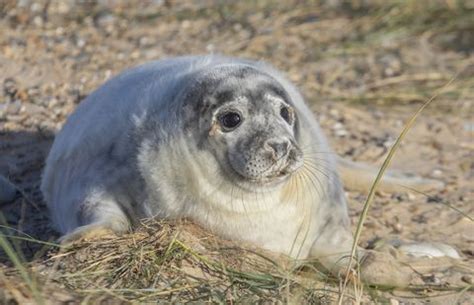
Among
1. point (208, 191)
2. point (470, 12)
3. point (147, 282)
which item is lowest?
point (147, 282)

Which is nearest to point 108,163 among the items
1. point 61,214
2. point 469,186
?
point 61,214

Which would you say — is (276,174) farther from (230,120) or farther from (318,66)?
(318,66)

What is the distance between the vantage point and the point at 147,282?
3.84 m

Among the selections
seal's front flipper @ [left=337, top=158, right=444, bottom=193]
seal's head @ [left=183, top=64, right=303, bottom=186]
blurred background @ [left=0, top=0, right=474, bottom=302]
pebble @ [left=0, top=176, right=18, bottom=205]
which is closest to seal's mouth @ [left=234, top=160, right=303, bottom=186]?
seal's head @ [left=183, top=64, right=303, bottom=186]

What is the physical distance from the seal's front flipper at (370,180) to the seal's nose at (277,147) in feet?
4.90

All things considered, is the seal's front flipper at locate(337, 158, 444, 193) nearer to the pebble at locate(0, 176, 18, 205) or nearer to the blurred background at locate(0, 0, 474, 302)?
the blurred background at locate(0, 0, 474, 302)

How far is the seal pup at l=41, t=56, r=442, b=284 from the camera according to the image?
4.21m

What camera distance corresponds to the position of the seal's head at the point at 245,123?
4.10 meters

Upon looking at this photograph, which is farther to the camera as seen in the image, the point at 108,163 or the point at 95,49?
the point at 95,49

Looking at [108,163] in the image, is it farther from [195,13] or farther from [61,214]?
[195,13]

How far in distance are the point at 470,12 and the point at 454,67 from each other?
2.60ft

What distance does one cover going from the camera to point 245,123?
421 cm

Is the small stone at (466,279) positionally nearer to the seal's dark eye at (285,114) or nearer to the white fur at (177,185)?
the white fur at (177,185)

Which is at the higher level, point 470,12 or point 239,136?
point 470,12
